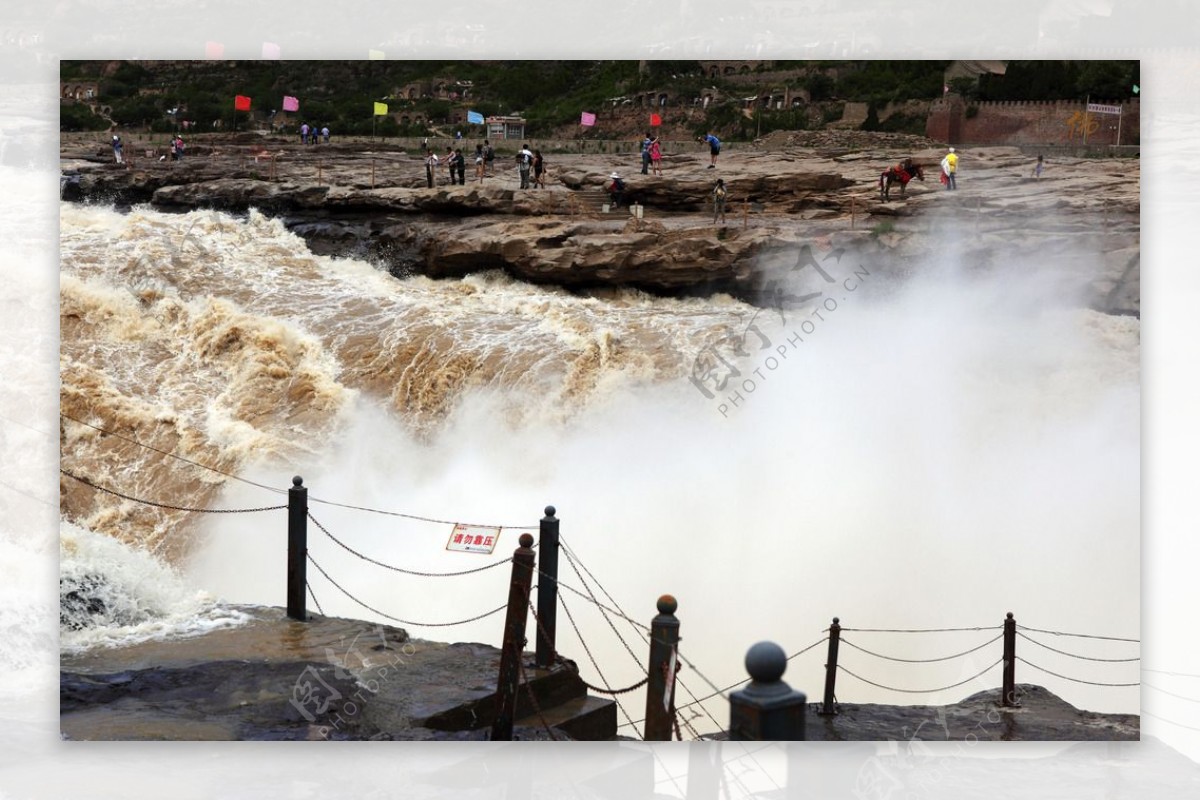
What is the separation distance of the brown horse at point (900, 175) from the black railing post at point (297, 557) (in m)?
2.98

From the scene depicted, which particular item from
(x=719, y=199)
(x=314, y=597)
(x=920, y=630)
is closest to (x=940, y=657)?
(x=920, y=630)

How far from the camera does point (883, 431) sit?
6621 mm

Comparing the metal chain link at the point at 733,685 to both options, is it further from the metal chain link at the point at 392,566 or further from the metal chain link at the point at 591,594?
the metal chain link at the point at 392,566

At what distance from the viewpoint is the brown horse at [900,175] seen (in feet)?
22.2

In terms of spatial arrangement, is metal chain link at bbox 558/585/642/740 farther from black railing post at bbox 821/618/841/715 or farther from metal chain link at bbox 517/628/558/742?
black railing post at bbox 821/618/841/715

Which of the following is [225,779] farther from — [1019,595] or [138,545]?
[1019,595]

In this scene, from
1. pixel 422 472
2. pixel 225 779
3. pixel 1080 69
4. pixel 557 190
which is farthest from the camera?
pixel 557 190

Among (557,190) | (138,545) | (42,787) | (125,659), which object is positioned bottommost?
(42,787)

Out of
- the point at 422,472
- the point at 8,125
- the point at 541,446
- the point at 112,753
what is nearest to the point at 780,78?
the point at 541,446

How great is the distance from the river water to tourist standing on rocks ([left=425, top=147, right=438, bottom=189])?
1.01 metres

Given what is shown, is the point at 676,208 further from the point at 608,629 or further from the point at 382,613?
the point at 382,613

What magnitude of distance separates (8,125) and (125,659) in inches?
96.1

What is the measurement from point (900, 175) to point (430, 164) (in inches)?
91.6

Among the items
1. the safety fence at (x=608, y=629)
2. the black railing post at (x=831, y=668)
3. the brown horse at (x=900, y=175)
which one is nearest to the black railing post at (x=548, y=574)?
the safety fence at (x=608, y=629)
